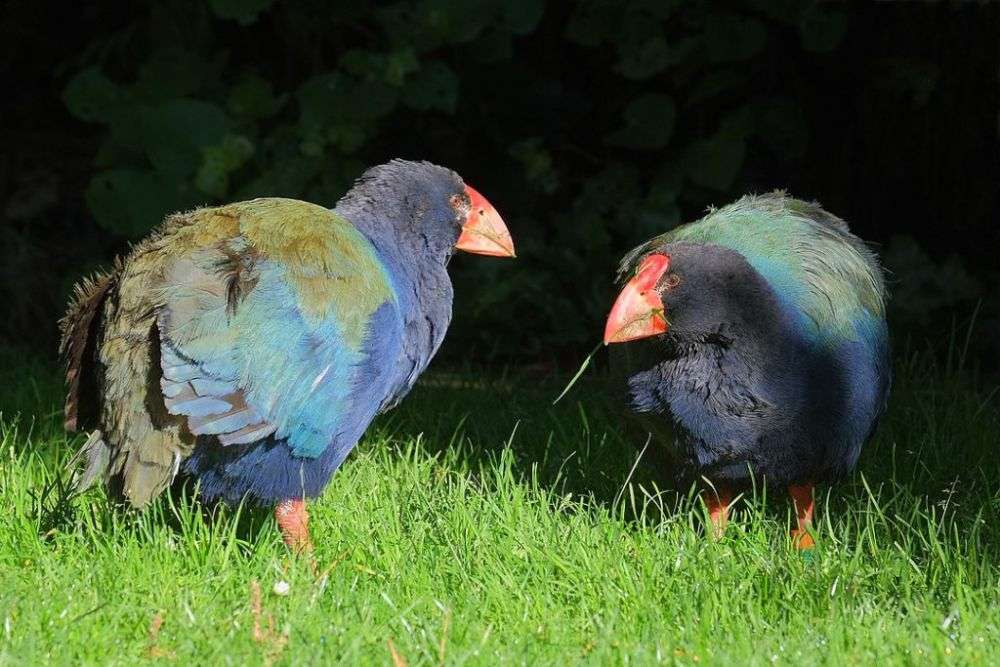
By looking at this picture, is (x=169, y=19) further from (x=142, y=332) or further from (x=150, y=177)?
(x=142, y=332)

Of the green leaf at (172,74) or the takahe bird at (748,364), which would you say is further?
the green leaf at (172,74)

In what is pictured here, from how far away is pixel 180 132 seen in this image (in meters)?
4.37

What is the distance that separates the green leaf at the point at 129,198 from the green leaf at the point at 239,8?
0.54 m

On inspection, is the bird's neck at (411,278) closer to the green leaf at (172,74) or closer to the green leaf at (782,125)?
the green leaf at (172,74)

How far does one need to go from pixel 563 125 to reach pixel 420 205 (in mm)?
1815

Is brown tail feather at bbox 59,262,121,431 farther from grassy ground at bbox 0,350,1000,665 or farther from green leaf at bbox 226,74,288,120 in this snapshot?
green leaf at bbox 226,74,288,120

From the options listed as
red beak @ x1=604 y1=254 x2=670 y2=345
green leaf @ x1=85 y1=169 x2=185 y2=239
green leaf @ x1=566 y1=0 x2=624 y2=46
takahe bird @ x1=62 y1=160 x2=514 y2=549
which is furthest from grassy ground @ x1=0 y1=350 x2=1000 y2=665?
green leaf @ x1=566 y1=0 x2=624 y2=46

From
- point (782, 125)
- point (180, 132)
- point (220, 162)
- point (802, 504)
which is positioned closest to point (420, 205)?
point (802, 504)

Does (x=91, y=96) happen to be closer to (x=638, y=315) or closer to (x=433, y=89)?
(x=433, y=89)

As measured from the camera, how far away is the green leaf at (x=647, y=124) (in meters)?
4.45

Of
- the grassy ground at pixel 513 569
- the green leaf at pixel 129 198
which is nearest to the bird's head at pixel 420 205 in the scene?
the grassy ground at pixel 513 569

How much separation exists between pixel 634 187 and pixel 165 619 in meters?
2.68

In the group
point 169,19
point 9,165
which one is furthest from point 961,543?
point 9,165

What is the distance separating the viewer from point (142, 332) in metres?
2.52
